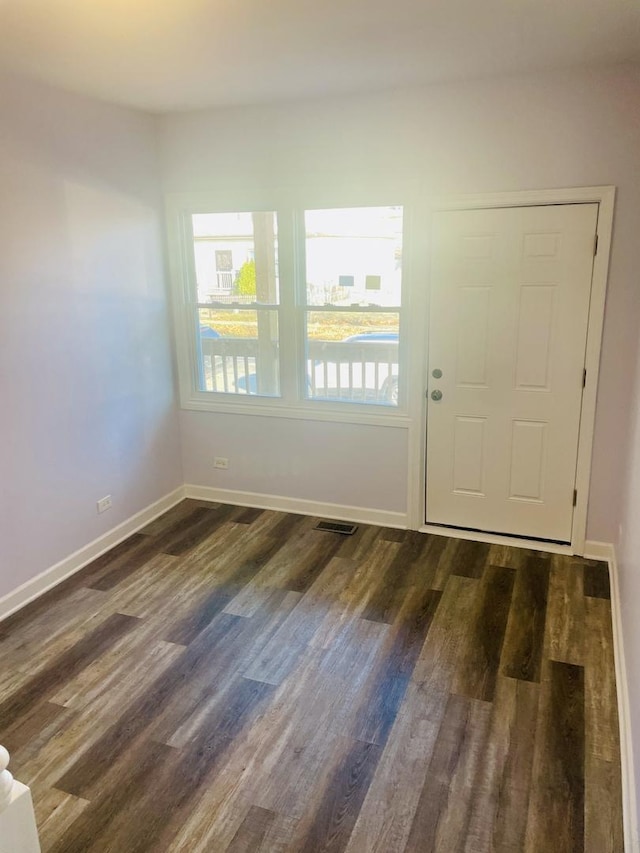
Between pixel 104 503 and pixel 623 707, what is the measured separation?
116 inches

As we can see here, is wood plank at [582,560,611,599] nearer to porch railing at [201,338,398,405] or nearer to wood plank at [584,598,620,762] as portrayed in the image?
wood plank at [584,598,620,762]

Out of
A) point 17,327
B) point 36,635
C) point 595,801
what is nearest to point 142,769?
point 36,635

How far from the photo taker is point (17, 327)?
9.83 feet

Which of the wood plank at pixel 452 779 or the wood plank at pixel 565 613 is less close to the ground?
the wood plank at pixel 565 613

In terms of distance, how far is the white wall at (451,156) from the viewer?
3051 mm

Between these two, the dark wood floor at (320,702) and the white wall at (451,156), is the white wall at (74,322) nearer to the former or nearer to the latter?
the dark wood floor at (320,702)

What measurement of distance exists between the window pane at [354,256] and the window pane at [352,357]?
113 mm

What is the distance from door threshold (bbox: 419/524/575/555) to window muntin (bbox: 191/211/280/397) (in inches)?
56.3

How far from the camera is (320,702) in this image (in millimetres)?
2451

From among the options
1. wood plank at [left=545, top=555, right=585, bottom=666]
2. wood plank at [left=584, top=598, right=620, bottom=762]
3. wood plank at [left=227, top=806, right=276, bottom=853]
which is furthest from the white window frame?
wood plank at [left=227, top=806, right=276, bottom=853]

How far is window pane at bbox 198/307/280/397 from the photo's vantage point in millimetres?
4094

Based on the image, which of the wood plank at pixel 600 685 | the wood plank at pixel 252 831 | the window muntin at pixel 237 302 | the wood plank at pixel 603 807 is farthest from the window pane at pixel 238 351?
the wood plank at pixel 603 807

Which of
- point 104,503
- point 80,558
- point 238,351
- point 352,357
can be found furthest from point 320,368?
point 80,558

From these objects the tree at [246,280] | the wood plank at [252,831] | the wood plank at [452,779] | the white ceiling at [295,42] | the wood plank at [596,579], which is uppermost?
the white ceiling at [295,42]
